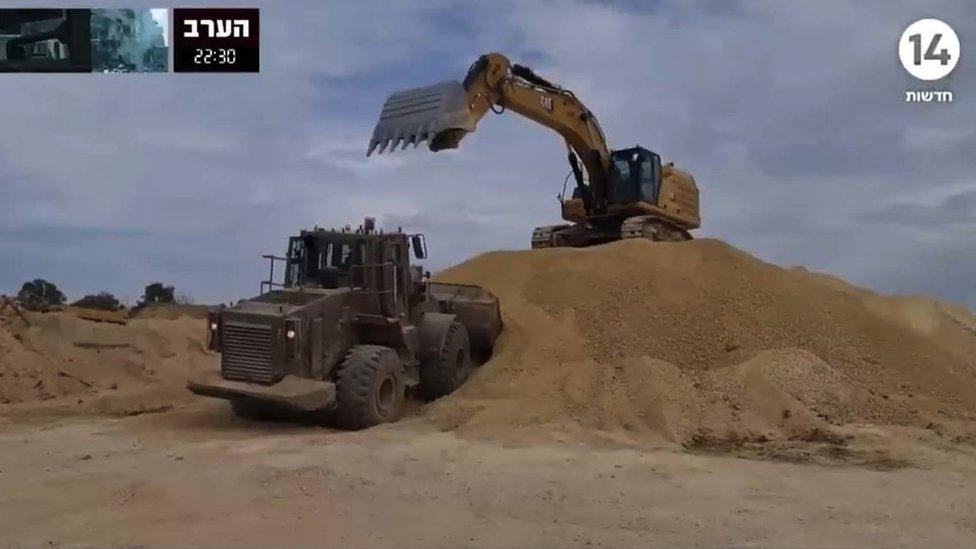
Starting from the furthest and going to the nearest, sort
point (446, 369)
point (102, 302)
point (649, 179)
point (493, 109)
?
1. point (102, 302)
2. point (649, 179)
3. point (493, 109)
4. point (446, 369)

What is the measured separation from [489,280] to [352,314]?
213 inches

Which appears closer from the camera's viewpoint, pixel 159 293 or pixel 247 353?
pixel 247 353

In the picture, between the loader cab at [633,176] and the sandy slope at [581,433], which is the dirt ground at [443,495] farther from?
the loader cab at [633,176]

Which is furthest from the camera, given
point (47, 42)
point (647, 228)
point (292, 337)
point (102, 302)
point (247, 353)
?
point (102, 302)

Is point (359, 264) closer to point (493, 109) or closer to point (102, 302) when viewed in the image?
point (493, 109)

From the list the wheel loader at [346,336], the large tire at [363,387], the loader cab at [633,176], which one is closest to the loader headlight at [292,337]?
the wheel loader at [346,336]

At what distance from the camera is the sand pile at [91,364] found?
15695mm

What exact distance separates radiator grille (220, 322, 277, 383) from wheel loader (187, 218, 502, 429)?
0.04 feet

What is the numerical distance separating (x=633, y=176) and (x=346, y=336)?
898cm

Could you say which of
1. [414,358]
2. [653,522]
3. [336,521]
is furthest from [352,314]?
[653,522]

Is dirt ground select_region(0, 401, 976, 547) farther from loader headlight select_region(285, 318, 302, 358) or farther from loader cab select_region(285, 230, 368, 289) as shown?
loader cab select_region(285, 230, 368, 289)

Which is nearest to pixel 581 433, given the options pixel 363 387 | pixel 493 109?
pixel 363 387

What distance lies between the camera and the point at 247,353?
11953mm

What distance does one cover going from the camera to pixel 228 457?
998 centimetres
